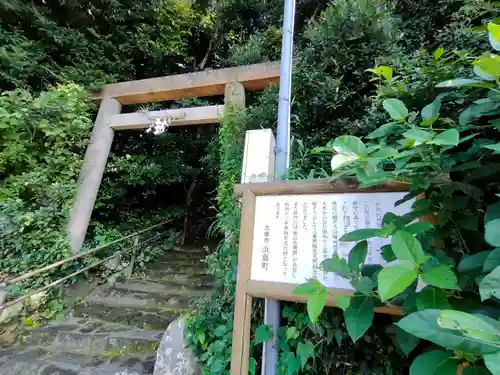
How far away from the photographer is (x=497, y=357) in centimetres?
37

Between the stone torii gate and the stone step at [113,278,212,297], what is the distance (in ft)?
3.11

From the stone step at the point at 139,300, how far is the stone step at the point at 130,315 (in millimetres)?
97

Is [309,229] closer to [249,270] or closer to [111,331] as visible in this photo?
[249,270]

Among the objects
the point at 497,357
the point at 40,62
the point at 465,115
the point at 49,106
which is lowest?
the point at 497,357

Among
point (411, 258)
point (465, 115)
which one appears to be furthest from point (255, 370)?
point (465, 115)

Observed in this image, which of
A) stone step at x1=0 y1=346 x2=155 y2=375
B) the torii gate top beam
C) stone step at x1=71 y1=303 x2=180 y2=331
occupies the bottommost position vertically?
stone step at x1=0 y1=346 x2=155 y2=375

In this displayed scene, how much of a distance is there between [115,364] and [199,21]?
6220 millimetres

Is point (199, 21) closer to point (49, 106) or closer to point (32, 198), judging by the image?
point (49, 106)

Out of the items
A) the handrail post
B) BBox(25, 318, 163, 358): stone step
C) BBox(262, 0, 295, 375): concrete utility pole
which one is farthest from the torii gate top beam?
BBox(25, 318, 163, 358): stone step

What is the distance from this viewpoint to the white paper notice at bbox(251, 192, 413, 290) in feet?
3.74

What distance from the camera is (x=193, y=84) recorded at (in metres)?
3.79

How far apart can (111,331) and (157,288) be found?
1.06 meters

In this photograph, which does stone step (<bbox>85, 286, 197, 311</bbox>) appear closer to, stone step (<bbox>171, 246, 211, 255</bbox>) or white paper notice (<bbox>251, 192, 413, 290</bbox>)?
stone step (<bbox>171, 246, 211, 255</bbox>)

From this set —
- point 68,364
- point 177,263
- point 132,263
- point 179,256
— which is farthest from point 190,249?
point 68,364
